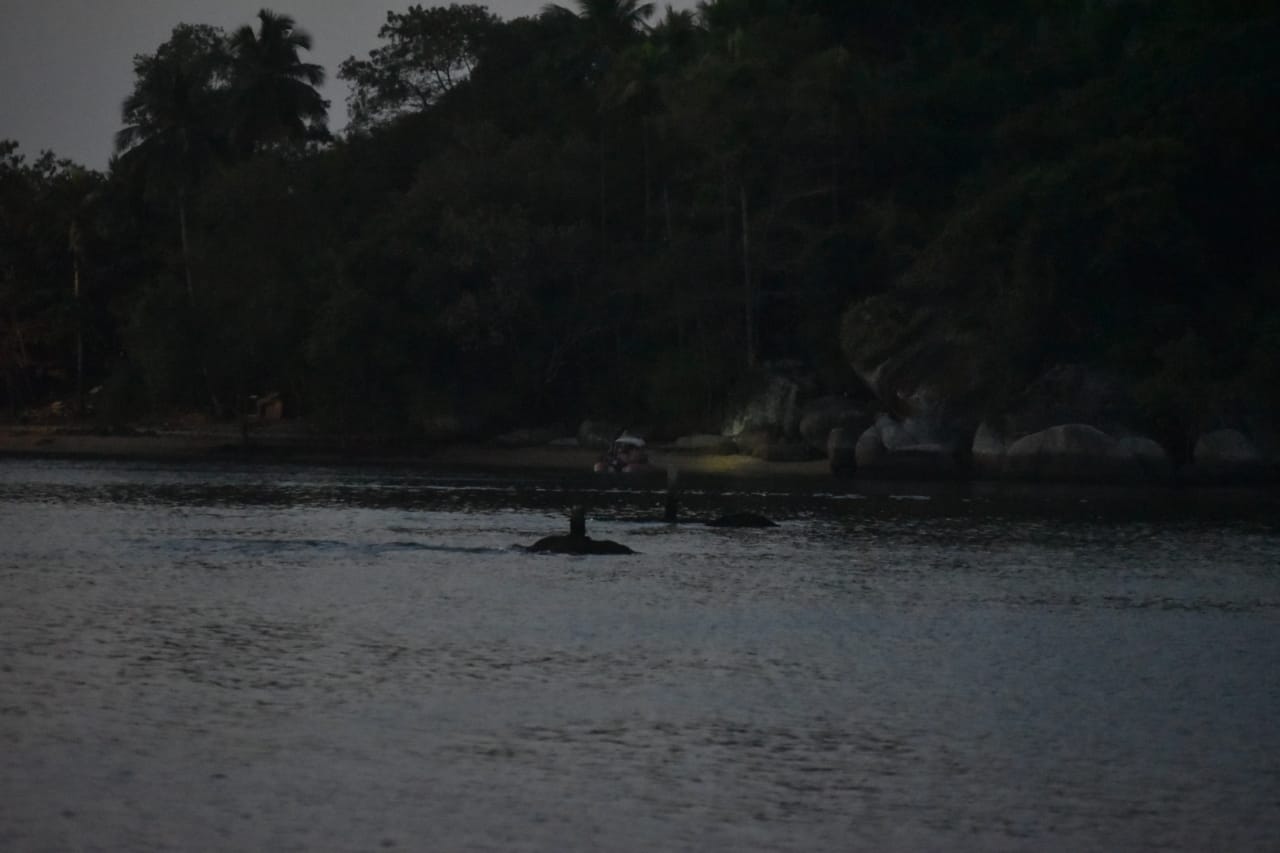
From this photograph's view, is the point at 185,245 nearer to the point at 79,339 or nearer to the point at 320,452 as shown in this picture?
the point at 79,339

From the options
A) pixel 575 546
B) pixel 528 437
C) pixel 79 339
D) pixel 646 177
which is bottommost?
pixel 575 546

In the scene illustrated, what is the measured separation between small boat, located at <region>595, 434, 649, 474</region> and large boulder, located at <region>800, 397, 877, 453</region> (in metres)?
7.41

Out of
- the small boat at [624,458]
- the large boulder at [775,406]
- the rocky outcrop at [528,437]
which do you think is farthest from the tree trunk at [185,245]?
the large boulder at [775,406]

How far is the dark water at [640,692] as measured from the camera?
526 inches

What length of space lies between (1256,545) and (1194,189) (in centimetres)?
2900

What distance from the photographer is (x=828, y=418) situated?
7000 centimetres

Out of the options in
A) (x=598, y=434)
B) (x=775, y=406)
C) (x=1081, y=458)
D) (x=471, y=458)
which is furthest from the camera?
(x=471, y=458)

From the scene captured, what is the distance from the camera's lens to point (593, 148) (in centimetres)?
7912

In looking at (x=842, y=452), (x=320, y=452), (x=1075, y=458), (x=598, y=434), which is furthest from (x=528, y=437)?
(x=1075, y=458)

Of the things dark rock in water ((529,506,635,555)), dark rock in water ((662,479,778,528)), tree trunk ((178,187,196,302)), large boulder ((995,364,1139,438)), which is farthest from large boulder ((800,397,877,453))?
dark rock in water ((529,506,635,555))

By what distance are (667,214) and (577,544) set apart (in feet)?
145

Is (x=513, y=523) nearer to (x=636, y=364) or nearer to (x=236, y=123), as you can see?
(x=636, y=364)

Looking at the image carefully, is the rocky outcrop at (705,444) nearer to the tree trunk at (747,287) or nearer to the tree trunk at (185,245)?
the tree trunk at (747,287)

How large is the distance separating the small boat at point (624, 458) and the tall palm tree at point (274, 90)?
36.5m
